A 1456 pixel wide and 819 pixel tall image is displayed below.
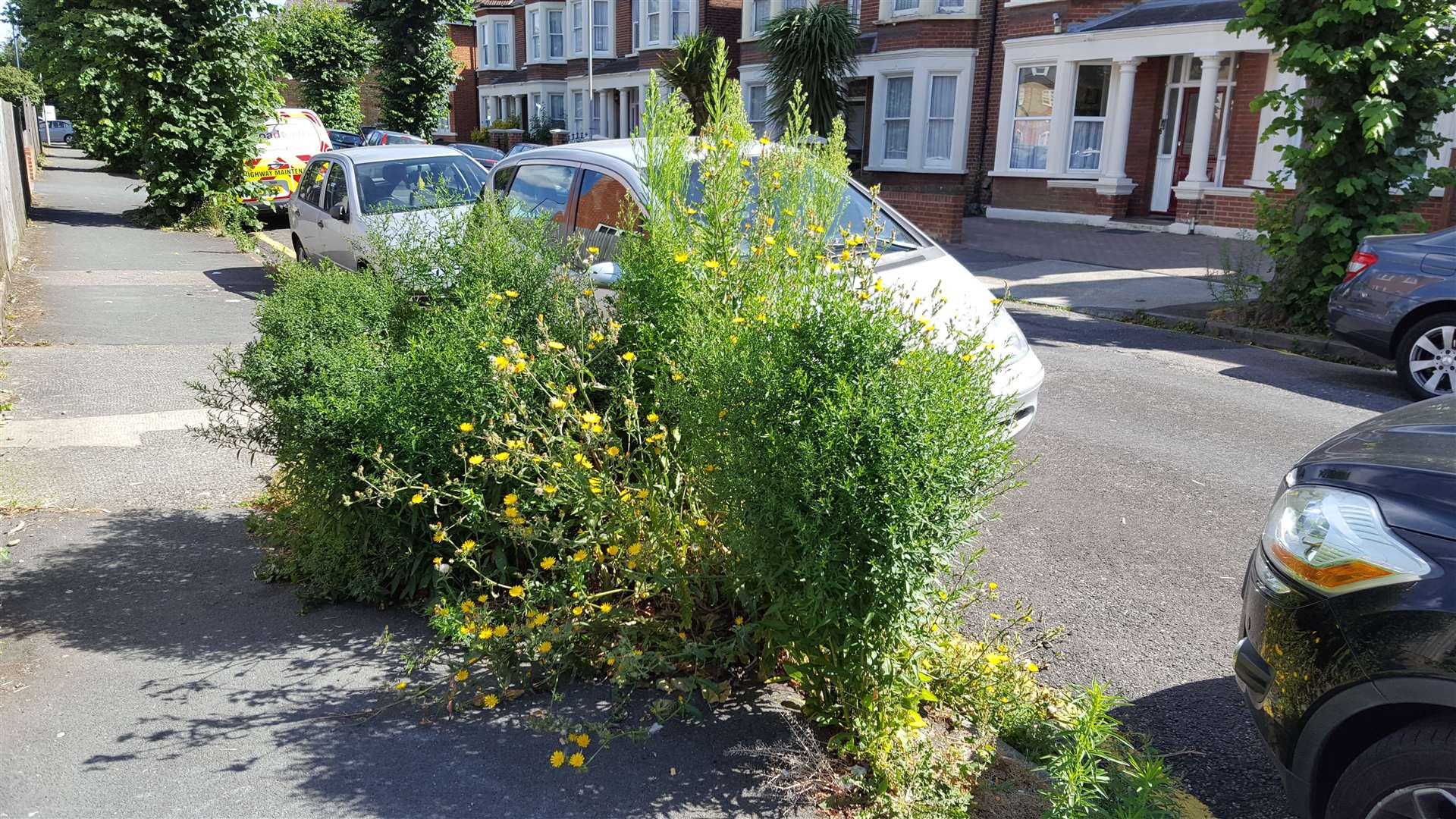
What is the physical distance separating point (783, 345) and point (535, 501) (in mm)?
1307

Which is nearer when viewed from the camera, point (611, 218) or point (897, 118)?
point (611, 218)

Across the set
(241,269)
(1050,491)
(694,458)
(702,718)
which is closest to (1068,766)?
(702,718)

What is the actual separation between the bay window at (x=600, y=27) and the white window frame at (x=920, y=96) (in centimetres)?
1776

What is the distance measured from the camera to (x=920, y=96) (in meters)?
25.4

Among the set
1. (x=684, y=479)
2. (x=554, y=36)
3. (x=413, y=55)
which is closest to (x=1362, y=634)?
(x=684, y=479)

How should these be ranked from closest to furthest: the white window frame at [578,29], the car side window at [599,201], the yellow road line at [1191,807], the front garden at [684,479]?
the front garden at [684,479] → the yellow road line at [1191,807] → the car side window at [599,201] → the white window frame at [578,29]

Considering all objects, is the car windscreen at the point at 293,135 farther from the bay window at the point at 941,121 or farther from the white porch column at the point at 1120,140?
the white porch column at the point at 1120,140

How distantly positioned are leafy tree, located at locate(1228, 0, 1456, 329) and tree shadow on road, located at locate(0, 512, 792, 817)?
9.62 meters

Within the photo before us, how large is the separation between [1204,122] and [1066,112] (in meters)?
3.18

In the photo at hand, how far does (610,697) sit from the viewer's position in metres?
3.74

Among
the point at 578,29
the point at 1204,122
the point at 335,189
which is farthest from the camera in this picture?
the point at 578,29

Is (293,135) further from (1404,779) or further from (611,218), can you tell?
(1404,779)

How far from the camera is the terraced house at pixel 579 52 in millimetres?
35812

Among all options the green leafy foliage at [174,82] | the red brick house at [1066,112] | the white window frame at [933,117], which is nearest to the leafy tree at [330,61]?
the green leafy foliage at [174,82]
